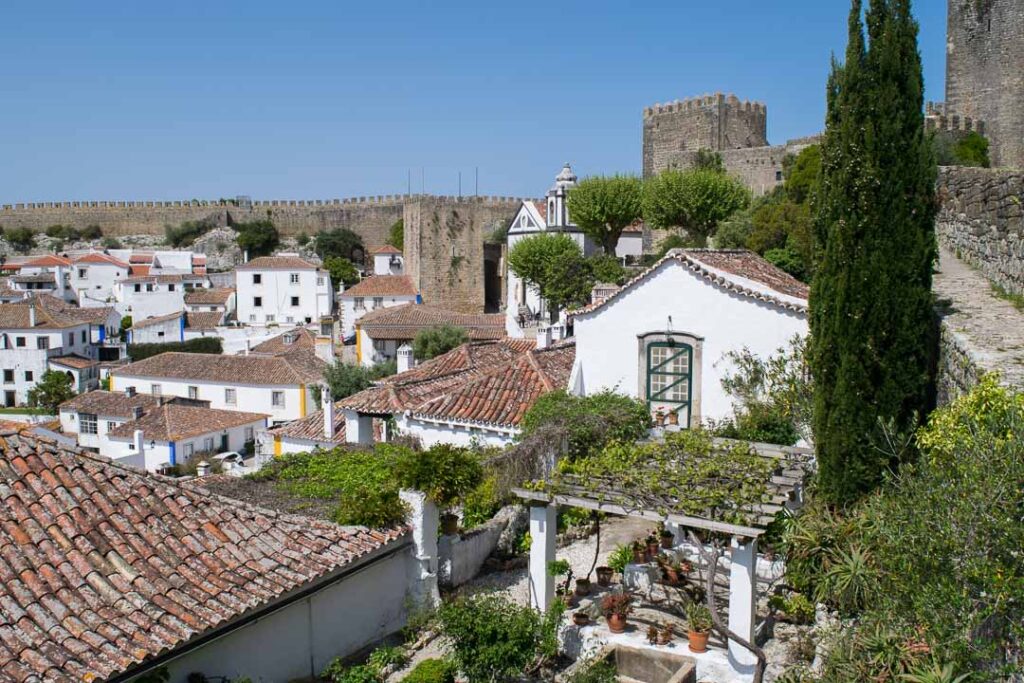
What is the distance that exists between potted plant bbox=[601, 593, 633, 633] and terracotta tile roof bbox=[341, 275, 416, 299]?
151 ft

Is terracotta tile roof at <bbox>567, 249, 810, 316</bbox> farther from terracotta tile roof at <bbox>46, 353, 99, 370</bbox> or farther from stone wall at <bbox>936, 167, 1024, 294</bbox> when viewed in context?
terracotta tile roof at <bbox>46, 353, 99, 370</bbox>

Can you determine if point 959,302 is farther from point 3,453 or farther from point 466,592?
point 3,453

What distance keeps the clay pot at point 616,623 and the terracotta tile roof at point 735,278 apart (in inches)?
234

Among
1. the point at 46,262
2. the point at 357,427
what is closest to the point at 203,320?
the point at 46,262

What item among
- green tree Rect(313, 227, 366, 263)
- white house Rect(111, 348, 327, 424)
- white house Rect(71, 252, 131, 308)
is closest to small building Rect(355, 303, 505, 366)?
white house Rect(111, 348, 327, 424)

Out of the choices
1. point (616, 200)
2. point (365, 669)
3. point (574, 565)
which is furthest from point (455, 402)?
point (616, 200)

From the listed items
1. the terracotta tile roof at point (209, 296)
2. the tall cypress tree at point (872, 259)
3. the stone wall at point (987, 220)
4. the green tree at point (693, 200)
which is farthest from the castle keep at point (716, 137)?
the tall cypress tree at point (872, 259)

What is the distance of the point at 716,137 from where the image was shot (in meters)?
47.1

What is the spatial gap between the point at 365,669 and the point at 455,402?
8.15 meters

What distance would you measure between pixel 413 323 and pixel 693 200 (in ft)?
47.2

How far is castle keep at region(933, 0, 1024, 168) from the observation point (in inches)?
1185

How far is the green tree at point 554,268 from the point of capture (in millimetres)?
34719

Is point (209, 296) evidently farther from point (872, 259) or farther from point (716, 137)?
point (872, 259)

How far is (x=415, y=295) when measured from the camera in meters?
54.6
